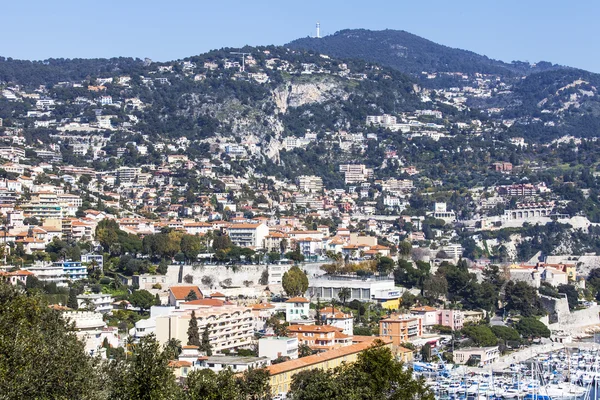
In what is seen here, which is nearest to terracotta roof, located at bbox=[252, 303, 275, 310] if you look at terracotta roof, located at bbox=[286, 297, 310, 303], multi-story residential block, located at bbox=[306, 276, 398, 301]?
terracotta roof, located at bbox=[286, 297, 310, 303]

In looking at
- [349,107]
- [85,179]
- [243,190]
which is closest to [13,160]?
[85,179]

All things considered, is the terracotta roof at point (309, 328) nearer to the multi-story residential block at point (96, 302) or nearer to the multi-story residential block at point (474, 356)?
the multi-story residential block at point (474, 356)

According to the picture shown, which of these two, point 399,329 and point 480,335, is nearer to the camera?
point 399,329

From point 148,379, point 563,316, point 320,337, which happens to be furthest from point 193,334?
point 563,316

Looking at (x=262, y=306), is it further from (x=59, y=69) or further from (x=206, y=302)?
(x=59, y=69)

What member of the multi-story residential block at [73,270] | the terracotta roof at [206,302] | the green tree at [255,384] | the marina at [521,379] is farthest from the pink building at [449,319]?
the green tree at [255,384]

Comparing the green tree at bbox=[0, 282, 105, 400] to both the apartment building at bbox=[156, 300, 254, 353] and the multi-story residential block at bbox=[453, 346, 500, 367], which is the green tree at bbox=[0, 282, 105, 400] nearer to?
the apartment building at bbox=[156, 300, 254, 353]
